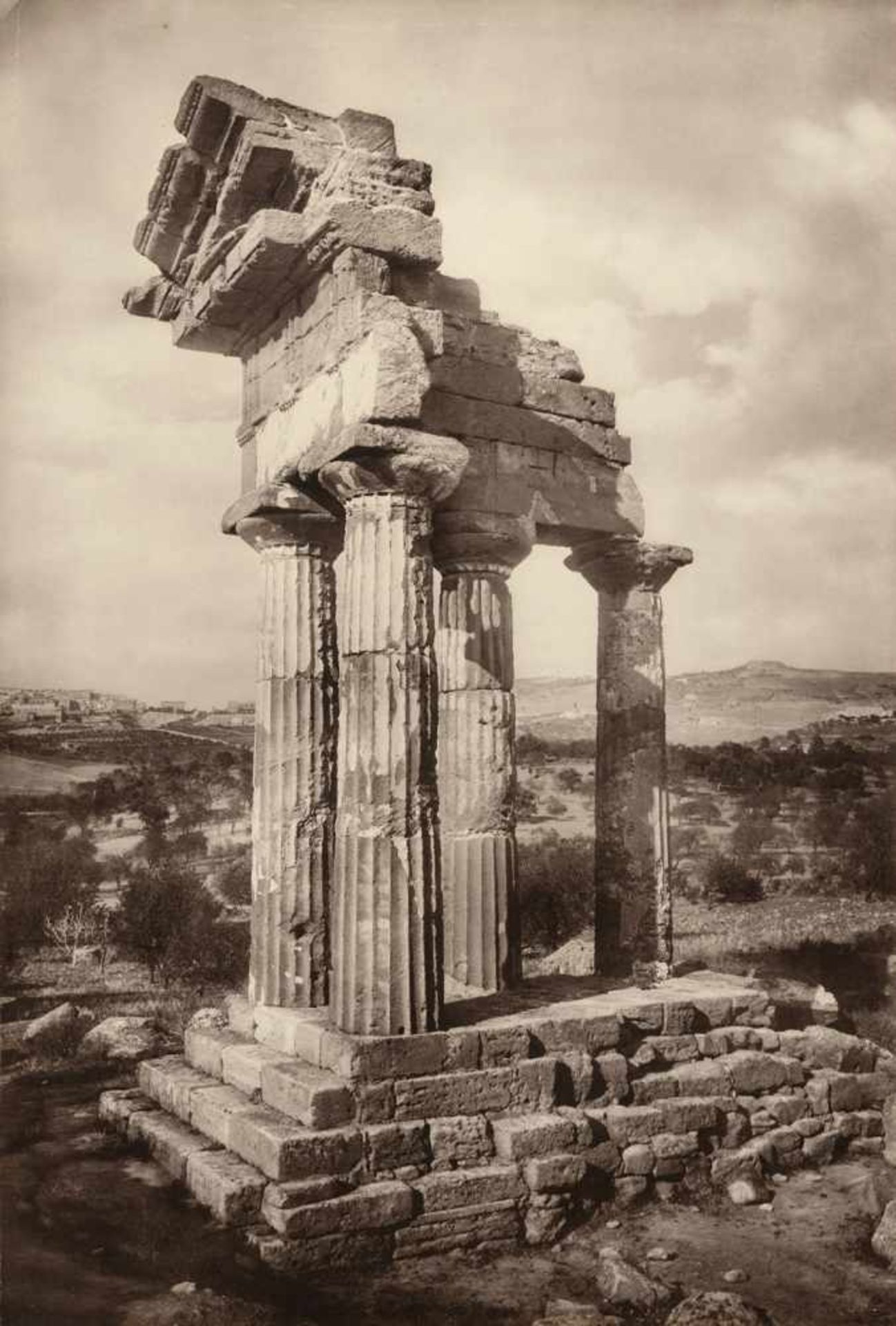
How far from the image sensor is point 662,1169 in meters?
8.30

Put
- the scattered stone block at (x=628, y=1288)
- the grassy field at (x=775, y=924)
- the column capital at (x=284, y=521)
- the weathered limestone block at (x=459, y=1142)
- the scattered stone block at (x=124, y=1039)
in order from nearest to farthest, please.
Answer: the scattered stone block at (x=628, y=1288)
the weathered limestone block at (x=459, y=1142)
the column capital at (x=284, y=521)
the scattered stone block at (x=124, y=1039)
the grassy field at (x=775, y=924)

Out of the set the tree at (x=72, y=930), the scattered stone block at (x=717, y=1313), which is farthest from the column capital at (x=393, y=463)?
the tree at (x=72, y=930)

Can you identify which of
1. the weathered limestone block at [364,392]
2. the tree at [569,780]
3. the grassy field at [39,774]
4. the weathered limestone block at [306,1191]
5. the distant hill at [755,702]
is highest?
the weathered limestone block at [364,392]

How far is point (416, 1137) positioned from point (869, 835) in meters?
21.1

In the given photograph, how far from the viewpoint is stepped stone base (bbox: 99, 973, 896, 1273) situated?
23.2ft

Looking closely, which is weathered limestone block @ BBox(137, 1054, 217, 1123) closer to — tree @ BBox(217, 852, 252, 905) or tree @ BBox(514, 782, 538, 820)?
tree @ BBox(217, 852, 252, 905)

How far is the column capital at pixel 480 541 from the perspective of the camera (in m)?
9.84

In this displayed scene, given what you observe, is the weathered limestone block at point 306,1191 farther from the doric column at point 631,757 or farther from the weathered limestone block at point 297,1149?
the doric column at point 631,757

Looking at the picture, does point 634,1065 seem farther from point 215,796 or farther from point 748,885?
point 215,796

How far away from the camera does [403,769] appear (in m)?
8.06

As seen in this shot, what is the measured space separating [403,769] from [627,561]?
3877 millimetres

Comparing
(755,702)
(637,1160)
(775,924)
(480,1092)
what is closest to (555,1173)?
(480,1092)

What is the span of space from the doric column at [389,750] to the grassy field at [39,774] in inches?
919

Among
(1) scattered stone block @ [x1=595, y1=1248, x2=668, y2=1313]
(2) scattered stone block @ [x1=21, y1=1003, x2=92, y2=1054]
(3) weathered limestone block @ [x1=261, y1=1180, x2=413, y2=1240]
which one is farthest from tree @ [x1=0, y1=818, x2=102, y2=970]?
(1) scattered stone block @ [x1=595, y1=1248, x2=668, y2=1313]
